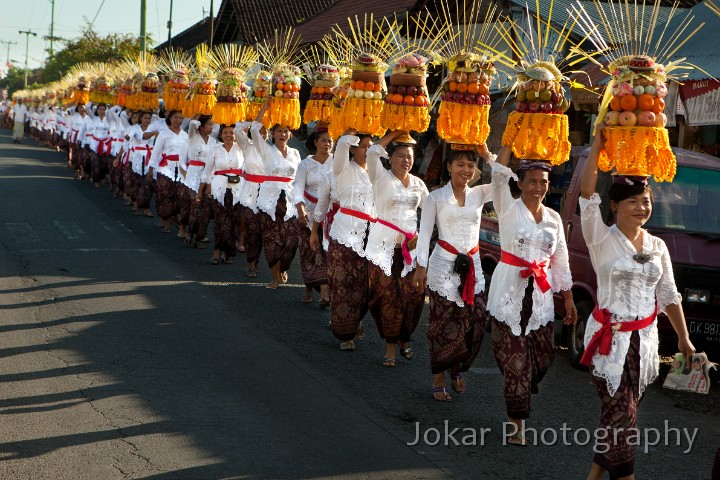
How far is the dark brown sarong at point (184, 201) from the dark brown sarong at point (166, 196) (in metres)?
0.48

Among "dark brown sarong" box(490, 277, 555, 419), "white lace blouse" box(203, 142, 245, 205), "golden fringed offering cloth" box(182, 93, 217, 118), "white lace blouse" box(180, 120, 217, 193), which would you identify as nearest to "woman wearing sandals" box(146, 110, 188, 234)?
"white lace blouse" box(180, 120, 217, 193)

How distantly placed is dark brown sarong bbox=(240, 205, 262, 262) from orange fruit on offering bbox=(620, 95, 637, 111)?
7.75m

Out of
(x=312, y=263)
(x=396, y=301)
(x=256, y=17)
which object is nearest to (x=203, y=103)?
(x=312, y=263)

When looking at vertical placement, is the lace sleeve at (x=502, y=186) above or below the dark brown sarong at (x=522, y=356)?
above

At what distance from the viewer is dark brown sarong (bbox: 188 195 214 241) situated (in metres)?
15.2

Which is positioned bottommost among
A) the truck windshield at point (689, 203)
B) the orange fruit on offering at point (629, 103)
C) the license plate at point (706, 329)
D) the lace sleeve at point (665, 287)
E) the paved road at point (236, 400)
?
the paved road at point (236, 400)

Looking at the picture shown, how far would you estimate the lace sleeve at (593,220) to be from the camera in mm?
5805

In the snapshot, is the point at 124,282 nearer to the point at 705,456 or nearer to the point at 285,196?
the point at 285,196

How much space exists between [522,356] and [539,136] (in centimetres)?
144

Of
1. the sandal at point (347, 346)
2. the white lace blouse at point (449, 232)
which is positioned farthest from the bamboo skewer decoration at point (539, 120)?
the sandal at point (347, 346)

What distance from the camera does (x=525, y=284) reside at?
22.6ft

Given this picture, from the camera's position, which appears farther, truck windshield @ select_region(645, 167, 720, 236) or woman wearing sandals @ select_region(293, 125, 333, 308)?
woman wearing sandals @ select_region(293, 125, 333, 308)

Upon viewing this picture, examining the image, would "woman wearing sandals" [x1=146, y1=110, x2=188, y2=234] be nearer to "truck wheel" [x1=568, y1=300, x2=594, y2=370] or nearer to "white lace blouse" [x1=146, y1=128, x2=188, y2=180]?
"white lace blouse" [x1=146, y1=128, x2=188, y2=180]

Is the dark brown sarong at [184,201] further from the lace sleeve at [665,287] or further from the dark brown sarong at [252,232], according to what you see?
the lace sleeve at [665,287]
